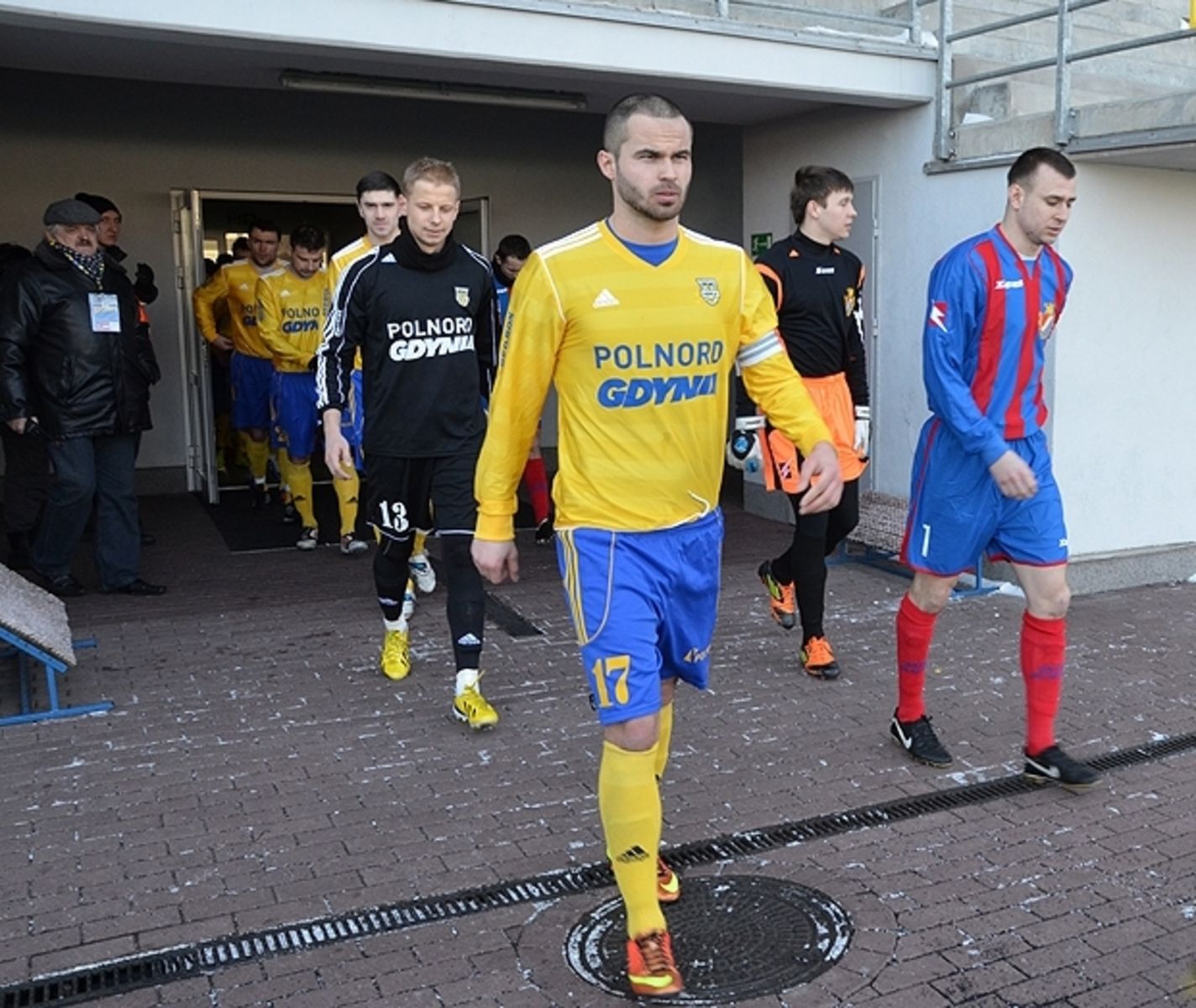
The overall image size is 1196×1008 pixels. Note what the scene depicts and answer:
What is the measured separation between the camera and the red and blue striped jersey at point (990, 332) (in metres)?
4.27

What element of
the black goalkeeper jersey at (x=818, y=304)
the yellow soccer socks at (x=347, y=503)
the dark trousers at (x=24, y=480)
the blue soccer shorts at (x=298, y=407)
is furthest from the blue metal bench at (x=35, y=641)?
the black goalkeeper jersey at (x=818, y=304)

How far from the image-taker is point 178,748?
495cm

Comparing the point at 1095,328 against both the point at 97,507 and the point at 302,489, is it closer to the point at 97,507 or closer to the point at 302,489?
the point at 302,489

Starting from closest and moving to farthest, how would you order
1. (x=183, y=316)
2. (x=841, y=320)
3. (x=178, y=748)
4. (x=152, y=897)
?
(x=152, y=897) < (x=178, y=748) < (x=841, y=320) < (x=183, y=316)

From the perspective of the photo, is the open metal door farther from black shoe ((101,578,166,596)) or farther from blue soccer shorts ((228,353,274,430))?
black shoe ((101,578,166,596))

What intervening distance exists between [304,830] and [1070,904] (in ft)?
7.81

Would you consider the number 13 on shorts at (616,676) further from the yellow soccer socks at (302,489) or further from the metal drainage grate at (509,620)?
the yellow soccer socks at (302,489)

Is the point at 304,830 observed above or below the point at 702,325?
below

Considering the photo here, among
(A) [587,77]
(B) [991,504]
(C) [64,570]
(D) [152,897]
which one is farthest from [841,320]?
(C) [64,570]

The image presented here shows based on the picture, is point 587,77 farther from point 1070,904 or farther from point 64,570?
point 1070,904

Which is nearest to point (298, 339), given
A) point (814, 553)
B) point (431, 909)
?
point (814, 553)

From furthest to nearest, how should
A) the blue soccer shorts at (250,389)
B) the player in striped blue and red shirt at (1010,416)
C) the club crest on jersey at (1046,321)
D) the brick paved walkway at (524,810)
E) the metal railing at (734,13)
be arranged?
the blue soccer shorts at (250,389), the metal railing at (734,13), the club crest on jersey at (1046,321), the player in striped blue and red shirt at (1010,416), the brick paved walkway at (524,810)

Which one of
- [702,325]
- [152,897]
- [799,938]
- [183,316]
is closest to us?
[702,325]

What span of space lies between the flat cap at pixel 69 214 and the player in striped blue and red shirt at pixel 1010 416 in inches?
184
